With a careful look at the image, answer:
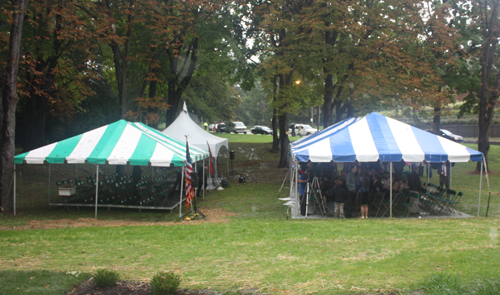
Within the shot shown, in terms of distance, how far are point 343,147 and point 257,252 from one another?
5314 millimetres

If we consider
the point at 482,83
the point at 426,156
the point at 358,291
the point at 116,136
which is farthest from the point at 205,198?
the point at 482,83

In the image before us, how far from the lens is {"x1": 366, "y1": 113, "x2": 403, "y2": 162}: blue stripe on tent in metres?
10.7

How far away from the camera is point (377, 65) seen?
18141 millimetres

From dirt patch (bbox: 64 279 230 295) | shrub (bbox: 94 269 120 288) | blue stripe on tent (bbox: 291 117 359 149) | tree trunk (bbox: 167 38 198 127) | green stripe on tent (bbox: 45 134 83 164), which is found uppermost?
Answer: tree trunk (bbox: 167 38 198 127)

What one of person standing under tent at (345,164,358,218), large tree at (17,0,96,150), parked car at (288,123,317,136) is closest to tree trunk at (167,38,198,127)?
large tree at (17,0,96,150)

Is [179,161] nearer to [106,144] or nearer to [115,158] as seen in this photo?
[115,158]

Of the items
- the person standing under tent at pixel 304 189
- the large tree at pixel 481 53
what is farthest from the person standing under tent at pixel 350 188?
the large tree at pixel 481 53

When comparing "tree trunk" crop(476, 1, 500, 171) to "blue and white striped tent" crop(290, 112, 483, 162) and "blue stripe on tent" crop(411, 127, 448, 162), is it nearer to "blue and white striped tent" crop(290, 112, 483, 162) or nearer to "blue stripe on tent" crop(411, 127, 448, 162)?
"blue stripe on tent" crop(411, 127, 448, 162)

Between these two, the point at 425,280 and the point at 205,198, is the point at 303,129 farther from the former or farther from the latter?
the point at 425,280

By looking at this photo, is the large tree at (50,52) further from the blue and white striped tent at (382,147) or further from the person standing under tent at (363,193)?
the person standing under tent at (363,193)

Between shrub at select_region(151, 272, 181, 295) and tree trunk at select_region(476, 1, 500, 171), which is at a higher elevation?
tree trunk at select_region(476, 1, 500, 171)

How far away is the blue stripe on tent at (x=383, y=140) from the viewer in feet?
35.1

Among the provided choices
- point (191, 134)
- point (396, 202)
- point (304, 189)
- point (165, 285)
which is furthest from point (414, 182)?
point (191, 134)

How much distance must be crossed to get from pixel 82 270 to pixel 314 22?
44.6 feet
